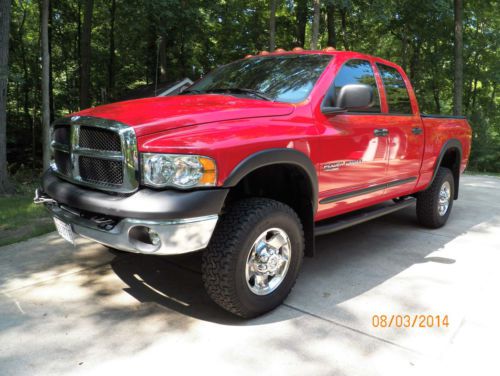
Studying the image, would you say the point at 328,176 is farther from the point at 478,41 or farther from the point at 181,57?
the point at 478,41

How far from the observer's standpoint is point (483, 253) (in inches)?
175

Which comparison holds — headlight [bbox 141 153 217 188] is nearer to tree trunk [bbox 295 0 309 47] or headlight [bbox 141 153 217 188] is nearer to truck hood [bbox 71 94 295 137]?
truck hood [bbox 71 94 295 137]

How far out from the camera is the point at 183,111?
2852 mm

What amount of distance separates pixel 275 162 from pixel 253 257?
2.16 feet

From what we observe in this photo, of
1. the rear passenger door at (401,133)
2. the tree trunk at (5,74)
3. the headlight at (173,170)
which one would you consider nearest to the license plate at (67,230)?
the headlight at (173,170)

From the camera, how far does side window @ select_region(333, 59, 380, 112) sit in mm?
3628

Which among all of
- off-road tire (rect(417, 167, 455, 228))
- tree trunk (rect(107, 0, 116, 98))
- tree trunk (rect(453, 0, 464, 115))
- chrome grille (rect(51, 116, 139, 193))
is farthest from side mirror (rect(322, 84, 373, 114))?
tree trunk (rect(107, 0, 116, 98))

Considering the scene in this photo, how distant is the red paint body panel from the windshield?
0.11 m

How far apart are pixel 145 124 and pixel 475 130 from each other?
67.2 ft

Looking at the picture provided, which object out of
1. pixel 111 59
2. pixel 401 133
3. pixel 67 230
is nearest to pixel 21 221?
pixel 67 230

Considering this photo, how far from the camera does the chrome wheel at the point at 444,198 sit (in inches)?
210

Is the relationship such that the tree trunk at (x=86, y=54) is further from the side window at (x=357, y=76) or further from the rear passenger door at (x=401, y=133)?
the side window at (x=357, y=76)

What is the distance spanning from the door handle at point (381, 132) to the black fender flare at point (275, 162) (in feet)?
3.30

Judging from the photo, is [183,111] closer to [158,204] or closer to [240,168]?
[240,168]
